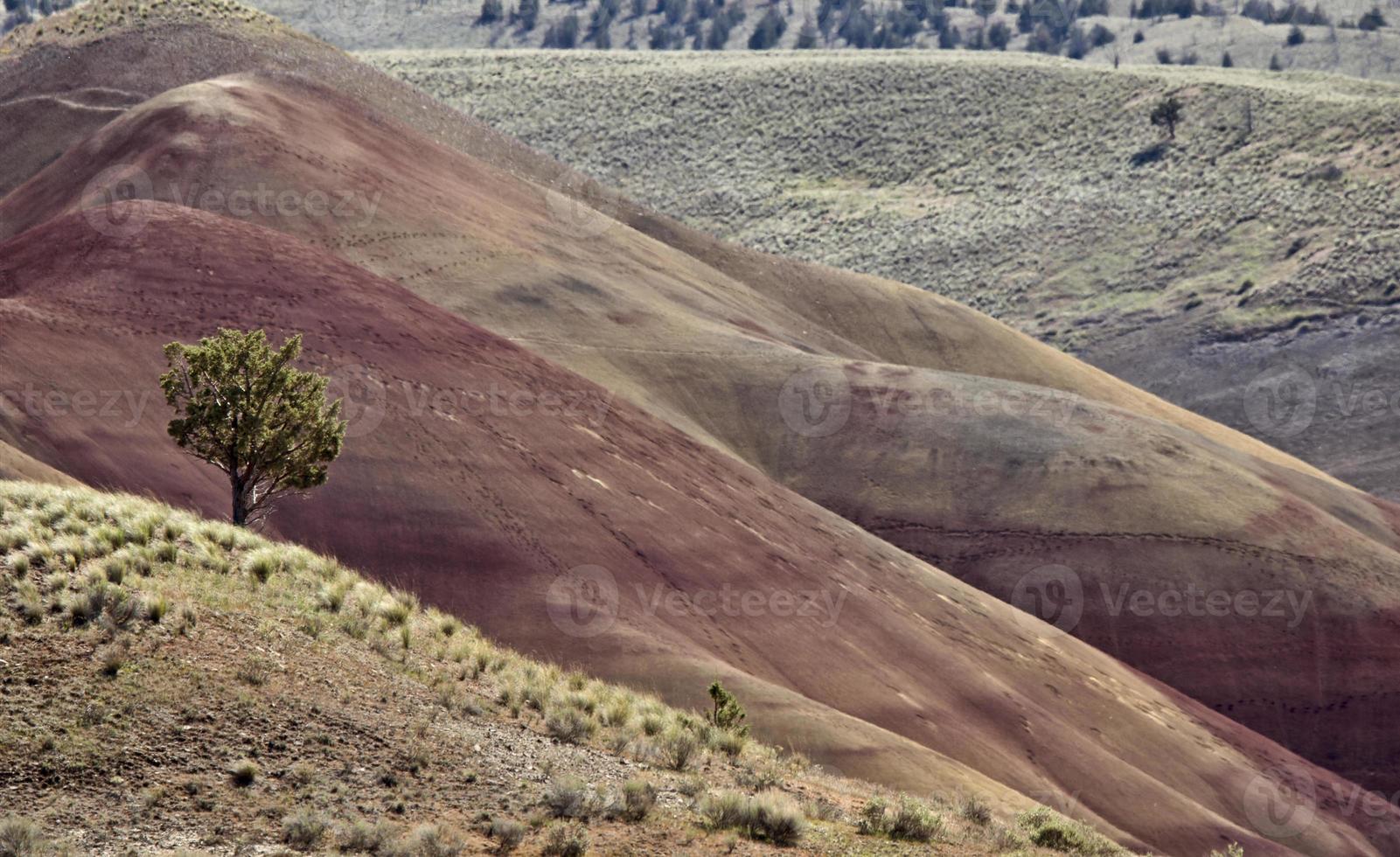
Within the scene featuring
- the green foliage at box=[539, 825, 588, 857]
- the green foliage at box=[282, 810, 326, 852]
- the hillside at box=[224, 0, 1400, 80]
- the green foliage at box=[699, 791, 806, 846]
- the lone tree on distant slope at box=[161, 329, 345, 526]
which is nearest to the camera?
the green foliage at box=[282, 810, 326, 852]

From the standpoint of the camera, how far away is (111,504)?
18.7m

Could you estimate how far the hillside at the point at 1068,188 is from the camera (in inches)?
3489

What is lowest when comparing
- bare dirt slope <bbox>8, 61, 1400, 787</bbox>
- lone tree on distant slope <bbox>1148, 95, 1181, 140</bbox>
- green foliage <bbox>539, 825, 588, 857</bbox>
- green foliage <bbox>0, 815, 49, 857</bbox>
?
bare dirt slope <bbox>8, 61, 1400, 787</bbox>

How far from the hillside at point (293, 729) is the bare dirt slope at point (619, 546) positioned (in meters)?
8.61

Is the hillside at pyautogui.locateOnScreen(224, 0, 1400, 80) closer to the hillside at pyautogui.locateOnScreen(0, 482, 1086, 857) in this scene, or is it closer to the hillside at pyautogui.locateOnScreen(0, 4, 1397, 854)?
the hillside at pyautogui.locateOnScreen(0, 4, 1397, 854)

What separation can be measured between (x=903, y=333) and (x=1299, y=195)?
146ft

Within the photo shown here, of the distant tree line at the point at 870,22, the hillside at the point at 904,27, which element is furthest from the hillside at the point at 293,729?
the distant tree line at the point at 870,22

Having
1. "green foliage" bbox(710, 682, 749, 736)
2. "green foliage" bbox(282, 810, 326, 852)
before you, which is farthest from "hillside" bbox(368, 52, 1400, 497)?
"green foliage" bbox(282, 810, 326, 852)

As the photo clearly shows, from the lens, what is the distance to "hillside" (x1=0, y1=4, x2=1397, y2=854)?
2997 cm

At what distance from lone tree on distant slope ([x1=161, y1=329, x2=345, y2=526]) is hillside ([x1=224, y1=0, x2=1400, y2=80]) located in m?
143

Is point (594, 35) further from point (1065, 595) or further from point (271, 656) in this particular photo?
point (271, 656)

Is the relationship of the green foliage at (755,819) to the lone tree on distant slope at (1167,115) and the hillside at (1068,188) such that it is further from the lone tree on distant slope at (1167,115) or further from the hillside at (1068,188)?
the lone tree on distant slope at (1167,115)

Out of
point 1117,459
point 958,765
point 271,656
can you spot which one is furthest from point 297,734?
point 1117,459

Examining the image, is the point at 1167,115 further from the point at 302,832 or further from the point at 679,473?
the point at 302,832
